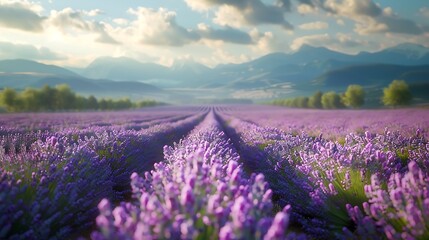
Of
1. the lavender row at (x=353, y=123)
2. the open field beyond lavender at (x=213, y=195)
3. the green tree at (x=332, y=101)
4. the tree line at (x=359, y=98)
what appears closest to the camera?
the open field beyond lavender at (x=213, y=195)

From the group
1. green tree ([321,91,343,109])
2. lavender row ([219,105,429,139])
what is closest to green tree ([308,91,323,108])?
green tree ([321,91,343,109])

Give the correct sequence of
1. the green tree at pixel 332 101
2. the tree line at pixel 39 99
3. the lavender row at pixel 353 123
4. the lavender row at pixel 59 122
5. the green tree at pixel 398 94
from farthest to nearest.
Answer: the green tree at pixel 332 101 < the green tree at pixel 398 94 < the tree line at pixel 39 99 < the lavender row at pixel 59 122 < the lavender row at pixel 353 123

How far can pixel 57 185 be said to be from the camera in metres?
3.16

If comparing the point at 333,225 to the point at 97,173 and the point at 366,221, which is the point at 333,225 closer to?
the point at 366,221

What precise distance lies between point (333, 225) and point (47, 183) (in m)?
2.73

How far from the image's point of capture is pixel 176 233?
2.23 m

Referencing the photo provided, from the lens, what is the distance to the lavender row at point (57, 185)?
245 centimetres

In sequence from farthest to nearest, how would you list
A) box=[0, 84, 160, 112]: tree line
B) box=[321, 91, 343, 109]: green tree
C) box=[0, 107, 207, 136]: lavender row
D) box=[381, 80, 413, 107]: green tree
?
box=[321, 91, 343, 109]: green tree
box=[381, 80, 413, 107]: green tree
box=[0, 84, 160, 112]: tree line
box=[0, 107, 207, 136]: lavender row

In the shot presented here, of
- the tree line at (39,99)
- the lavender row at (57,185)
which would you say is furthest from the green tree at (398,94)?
the lavender row at (57,185)

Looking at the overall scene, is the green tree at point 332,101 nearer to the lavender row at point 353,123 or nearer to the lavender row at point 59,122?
the lavender row at point 353,123

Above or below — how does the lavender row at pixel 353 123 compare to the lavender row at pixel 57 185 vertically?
below

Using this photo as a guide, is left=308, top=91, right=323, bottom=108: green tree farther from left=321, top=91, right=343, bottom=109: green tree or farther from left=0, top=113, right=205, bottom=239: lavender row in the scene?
left=0, top=113, right=205, bottom=239: lavender row

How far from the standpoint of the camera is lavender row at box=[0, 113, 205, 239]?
2447 millimetres

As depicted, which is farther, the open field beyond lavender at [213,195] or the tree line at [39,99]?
the tree line at [39,99]
